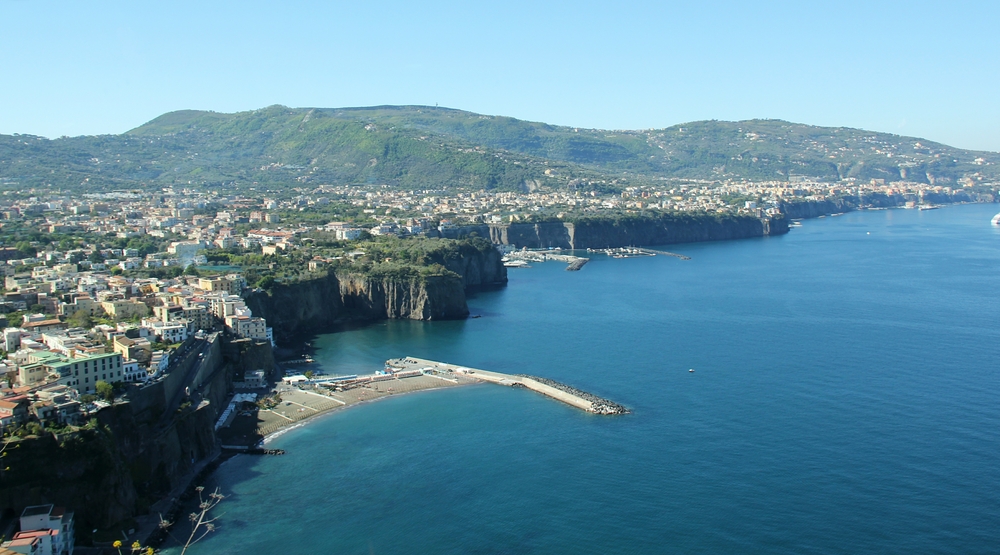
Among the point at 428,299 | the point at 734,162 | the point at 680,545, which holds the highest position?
the point at 734,162

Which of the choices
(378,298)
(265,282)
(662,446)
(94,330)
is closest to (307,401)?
(94,330)

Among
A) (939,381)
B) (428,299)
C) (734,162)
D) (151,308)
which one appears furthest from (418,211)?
(734,162)

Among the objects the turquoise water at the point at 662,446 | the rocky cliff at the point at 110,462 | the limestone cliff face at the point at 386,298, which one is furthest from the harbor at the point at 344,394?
the limestone cliff face at the point at 386,298

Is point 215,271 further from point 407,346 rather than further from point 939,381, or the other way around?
point 939,381

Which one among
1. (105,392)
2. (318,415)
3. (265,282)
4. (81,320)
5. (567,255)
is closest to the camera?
(105,392)

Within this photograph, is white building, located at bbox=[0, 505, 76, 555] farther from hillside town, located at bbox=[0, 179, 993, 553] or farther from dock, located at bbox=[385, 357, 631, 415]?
dock, located at bbox=[385, 357, 631, 415]

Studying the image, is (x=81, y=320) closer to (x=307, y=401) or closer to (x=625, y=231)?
(x=307, y=401)
